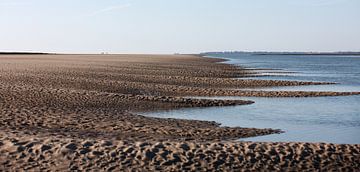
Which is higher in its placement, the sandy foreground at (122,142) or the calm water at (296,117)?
the sandy foreground at (122,142)

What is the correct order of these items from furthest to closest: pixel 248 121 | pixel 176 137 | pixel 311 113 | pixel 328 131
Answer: pixel 311 113 → pixel 248 121 → pixel 328 131 → pixel 176 137

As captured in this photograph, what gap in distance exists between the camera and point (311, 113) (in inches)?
1047

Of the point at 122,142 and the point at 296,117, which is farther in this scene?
the point at 296,117

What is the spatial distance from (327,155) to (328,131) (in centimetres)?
683

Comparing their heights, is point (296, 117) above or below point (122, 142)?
below

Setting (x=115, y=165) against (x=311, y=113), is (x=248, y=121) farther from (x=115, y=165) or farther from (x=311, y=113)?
(x=115, y=165)

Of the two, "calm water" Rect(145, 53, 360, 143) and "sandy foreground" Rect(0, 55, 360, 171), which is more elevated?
"sandy foreground" Rect(0, 55, 360, 171)

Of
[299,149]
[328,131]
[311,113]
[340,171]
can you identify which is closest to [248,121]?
[328,131]

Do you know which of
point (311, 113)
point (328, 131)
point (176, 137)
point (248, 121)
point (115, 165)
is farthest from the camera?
point (311, 113)

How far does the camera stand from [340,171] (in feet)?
42.7

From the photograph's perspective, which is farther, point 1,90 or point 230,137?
point 1,90

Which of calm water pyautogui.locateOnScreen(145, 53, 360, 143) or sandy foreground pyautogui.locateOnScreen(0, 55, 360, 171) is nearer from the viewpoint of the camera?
sandy foreground pyautogui.locateOnScreen(0, 55, 360, 171)

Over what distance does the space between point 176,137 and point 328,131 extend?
285 inches

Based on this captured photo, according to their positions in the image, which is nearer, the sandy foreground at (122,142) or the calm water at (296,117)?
the sandy foreground at (122,142)
